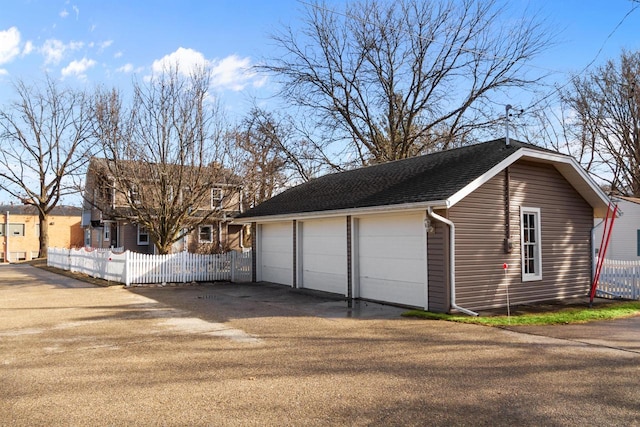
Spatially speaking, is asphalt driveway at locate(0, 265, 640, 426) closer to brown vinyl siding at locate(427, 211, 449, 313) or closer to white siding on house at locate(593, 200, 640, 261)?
brown vinyl siding at locate(427, 211, 449, 313)

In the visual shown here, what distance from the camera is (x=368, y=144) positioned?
2756 centimetres

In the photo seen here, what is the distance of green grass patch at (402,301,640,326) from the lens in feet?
32.0

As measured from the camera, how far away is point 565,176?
43.4ft

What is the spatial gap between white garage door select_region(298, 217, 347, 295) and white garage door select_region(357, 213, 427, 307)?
81cm

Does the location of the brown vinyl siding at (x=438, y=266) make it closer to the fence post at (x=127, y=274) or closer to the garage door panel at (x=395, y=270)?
the garage door panel at (x=395, y=270)

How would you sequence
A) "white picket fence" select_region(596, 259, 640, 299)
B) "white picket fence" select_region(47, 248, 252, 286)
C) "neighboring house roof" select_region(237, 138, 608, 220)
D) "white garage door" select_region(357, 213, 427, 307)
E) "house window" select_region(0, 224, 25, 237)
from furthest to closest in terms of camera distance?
"house window" select_region(0, 224, 25, 237) < "white picket fence" select_region(47, 248, 252, 286) < "white picket fence" select_region(596, 259, 640, 299) < "white garage door" select_region(357, 213, 427, 307) < "neighboring house roof" select_region(237, 138, 608, 220)

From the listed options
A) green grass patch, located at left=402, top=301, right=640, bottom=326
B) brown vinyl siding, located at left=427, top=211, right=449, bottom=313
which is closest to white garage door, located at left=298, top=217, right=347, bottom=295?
brown vinyl siding, located at left=427, top=211, right=449, bottom=313

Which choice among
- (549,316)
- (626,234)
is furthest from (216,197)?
(626,234)

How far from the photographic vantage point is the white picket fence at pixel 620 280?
1352 cm

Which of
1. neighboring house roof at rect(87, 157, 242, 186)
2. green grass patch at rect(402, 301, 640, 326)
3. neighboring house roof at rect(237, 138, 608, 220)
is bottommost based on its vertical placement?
green grass patch at rect(402, 301, 640, 326)

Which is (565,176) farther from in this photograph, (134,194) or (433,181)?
(134,194)

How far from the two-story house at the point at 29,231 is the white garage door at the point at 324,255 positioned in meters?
38.1

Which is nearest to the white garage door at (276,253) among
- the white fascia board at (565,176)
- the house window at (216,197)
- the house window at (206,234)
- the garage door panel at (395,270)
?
the house window at (216,197)

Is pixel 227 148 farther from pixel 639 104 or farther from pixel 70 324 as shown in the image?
pixel 639 104
